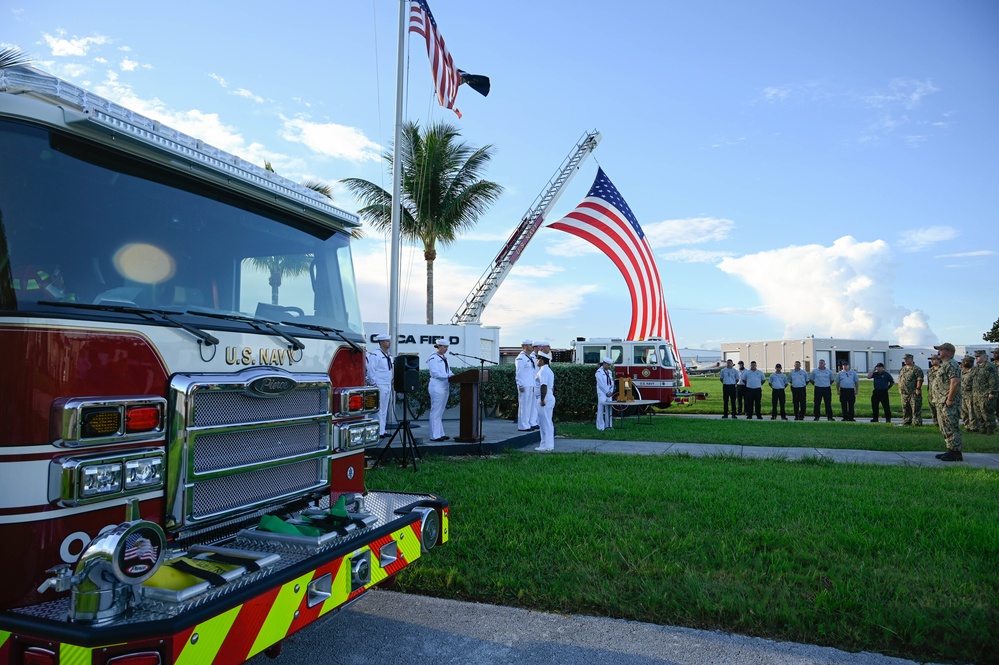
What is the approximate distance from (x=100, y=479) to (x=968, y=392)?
18240mm

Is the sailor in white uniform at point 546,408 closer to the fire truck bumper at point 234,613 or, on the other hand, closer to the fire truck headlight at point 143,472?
the fire truck bumper at point 234,613

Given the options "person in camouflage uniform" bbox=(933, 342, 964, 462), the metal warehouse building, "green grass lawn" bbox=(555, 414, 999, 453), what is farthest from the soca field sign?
the metal warehouse building

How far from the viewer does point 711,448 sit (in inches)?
470

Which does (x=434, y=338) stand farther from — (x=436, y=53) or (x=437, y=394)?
(x=436, y=53)

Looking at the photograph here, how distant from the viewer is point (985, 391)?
14.9 metres

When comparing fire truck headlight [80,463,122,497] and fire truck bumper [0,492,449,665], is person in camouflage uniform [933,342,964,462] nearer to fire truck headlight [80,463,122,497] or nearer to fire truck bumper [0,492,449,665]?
fire truck bumper [0,492,449,665]

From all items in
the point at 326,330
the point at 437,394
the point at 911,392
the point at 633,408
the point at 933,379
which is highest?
the point at 326,330

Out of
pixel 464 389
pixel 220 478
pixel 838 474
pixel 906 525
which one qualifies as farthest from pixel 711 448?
pixel 220 478

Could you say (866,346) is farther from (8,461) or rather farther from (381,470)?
(8,461)

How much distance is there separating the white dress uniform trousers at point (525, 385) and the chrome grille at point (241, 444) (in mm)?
10350

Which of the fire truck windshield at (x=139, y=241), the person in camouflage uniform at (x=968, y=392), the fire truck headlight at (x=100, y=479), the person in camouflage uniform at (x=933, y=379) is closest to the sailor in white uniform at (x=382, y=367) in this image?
the fire truck windshield at (x=139, y=241)

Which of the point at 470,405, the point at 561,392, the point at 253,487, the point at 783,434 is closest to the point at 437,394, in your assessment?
the point at 470,405

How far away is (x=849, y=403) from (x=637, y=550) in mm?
16021

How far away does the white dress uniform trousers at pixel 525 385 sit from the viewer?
45.6 feet
